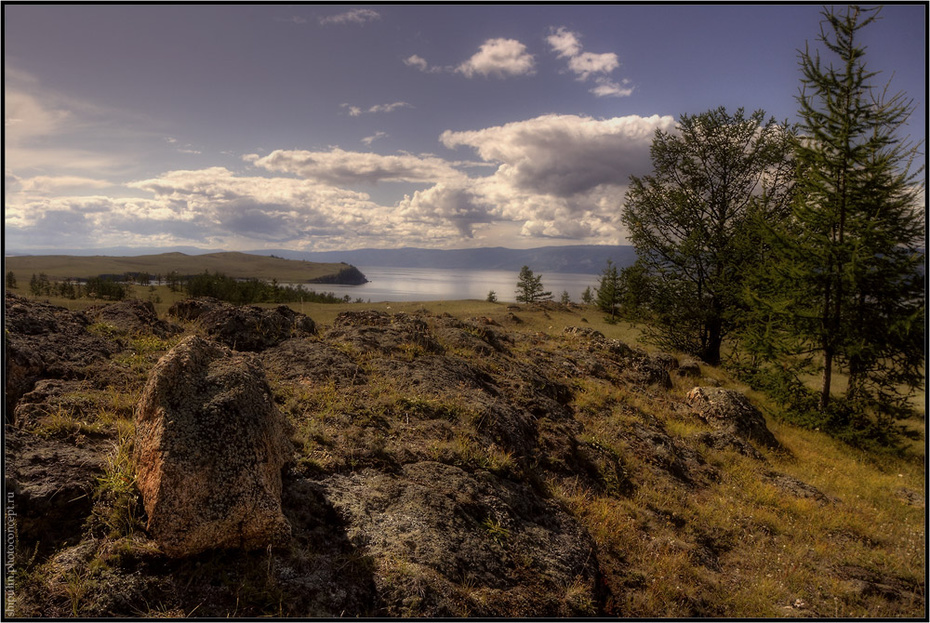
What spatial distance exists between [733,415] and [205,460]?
45.4ft

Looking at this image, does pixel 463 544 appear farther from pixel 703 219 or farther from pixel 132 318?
pixel 703 219

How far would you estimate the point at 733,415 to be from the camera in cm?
1262

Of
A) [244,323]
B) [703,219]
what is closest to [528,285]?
[703,219]

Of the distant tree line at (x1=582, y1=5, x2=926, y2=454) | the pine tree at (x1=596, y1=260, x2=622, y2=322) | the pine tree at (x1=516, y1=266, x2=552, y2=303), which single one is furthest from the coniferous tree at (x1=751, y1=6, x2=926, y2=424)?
the pine tree at (x1=516, y1=266, x2=552, y2=303)

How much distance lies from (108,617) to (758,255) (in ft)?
74.6

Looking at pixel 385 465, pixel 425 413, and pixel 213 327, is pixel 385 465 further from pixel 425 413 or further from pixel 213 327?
pixel 213 327

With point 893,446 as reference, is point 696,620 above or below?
above

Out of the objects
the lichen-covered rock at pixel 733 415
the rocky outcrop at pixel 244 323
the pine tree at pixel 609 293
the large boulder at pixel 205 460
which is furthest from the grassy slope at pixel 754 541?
the pine tree at pixel 609 293

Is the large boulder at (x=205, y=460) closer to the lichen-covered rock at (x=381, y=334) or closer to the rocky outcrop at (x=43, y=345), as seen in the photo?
the rocky outcrop at (x=43, y=345)

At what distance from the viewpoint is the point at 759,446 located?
12.1m

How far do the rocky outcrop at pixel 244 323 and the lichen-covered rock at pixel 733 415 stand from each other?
1217cm

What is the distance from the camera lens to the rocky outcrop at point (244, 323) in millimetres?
9656

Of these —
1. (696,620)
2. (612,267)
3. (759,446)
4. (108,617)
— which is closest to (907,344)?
(759,446)

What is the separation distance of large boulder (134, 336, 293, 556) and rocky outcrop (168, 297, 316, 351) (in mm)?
5604
